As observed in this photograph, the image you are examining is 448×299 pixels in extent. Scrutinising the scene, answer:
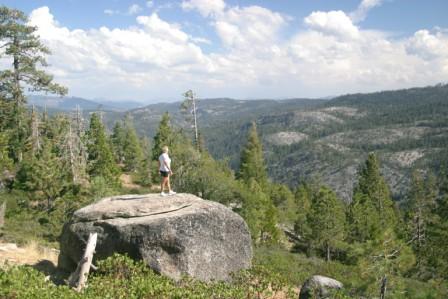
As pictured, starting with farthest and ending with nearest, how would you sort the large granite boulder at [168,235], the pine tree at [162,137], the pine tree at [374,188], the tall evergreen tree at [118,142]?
the tall evergreen tree at [118,142] → the pine tree at [374,188] → the pine tree at [162,137] → the large granite boulder at [168,235]

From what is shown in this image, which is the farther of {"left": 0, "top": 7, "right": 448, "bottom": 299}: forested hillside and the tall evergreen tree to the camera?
the tall evergreen tree

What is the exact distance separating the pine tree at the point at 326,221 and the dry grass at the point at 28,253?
3257 cm

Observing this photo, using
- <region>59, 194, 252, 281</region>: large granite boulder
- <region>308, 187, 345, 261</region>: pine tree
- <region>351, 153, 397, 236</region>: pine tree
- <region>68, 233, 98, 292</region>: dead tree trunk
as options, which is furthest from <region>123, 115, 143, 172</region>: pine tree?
<region>68, 233, 98, 292</region>: dead tree trunk

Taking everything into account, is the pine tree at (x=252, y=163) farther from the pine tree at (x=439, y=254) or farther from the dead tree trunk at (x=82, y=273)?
the dead tree trunk at (x=82, y=273)

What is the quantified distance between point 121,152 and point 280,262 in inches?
2002

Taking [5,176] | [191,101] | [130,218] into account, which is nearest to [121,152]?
[191,101]

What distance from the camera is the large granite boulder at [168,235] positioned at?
50.4 feet

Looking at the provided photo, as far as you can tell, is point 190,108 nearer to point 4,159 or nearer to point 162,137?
point 162,137

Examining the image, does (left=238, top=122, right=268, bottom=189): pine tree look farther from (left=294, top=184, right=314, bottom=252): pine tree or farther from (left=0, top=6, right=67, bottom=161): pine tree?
(left=0, top=6, right=67, bottom=161): pine tree

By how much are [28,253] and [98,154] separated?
1232 inches

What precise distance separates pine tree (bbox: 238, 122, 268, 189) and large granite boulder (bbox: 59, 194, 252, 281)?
3734 cm

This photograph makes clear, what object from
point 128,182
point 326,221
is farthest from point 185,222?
point 128,182

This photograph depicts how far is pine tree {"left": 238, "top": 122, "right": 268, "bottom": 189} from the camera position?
55.2 m

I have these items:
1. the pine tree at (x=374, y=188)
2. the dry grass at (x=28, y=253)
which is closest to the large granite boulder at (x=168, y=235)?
the dry grass at (x=28, y=253)
